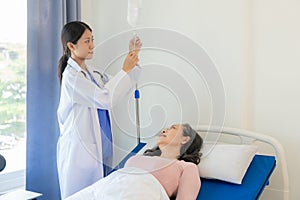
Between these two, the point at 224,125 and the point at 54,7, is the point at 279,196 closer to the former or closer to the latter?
the point at 224,125

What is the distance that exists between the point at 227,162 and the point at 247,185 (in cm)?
17

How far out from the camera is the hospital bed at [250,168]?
1793 mm

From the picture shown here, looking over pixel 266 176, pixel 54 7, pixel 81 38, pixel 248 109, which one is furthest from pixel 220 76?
pixel 54 7

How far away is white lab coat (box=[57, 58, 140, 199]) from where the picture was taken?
1.96 metres

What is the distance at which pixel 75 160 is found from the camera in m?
2.03

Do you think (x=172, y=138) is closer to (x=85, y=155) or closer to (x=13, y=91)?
(x=85, y=155)

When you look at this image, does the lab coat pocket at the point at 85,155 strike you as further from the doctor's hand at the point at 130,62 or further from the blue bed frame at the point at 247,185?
the blue bed frame at the point at 247,185

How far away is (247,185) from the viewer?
184 cm

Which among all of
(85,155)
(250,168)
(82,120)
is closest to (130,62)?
(82,120)

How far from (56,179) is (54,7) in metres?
1.17

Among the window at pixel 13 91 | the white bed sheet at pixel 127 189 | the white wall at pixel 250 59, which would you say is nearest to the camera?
the white bed sheet at pixel 127 189

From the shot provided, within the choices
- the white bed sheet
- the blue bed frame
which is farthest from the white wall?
the white bed sheet

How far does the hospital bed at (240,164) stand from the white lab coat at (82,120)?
0.95ft

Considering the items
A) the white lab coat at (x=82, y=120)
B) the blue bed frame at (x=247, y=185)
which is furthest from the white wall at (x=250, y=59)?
the white lab coat at (x=82, y=120)
